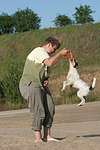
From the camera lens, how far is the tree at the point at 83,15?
60.1m

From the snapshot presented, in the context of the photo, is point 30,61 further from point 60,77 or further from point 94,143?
point 60,77

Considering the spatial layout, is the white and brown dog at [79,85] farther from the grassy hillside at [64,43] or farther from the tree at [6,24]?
the tree at [6,24]

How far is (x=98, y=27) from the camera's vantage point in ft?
137

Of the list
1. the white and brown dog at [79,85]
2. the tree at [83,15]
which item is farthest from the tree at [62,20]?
the white and brown dog at [79,85]

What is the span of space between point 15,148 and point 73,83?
2619mm

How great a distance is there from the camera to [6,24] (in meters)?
57.5

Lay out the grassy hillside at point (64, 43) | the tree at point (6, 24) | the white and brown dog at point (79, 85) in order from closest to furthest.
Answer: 1. the white and brown dog at point (79, 85)
2. the grassy hillside at point (64, 43)
3. the tree at point (6, 24)

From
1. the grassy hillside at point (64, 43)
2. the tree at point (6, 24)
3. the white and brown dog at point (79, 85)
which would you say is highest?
the tree at point (6, 24)

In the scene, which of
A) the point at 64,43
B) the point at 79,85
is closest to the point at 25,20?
the point at 64,43

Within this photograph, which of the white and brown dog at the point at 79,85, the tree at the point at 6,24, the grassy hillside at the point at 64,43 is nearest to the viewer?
the white and brown dog at the point at 79,85

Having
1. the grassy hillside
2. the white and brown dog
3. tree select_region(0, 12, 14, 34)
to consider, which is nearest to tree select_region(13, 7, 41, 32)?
tree select_region(0, 12, 14, 34)

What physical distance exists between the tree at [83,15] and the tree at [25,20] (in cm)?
830

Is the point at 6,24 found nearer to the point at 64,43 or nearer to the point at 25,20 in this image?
the point at 25,20

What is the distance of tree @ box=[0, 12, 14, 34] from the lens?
189 feet
